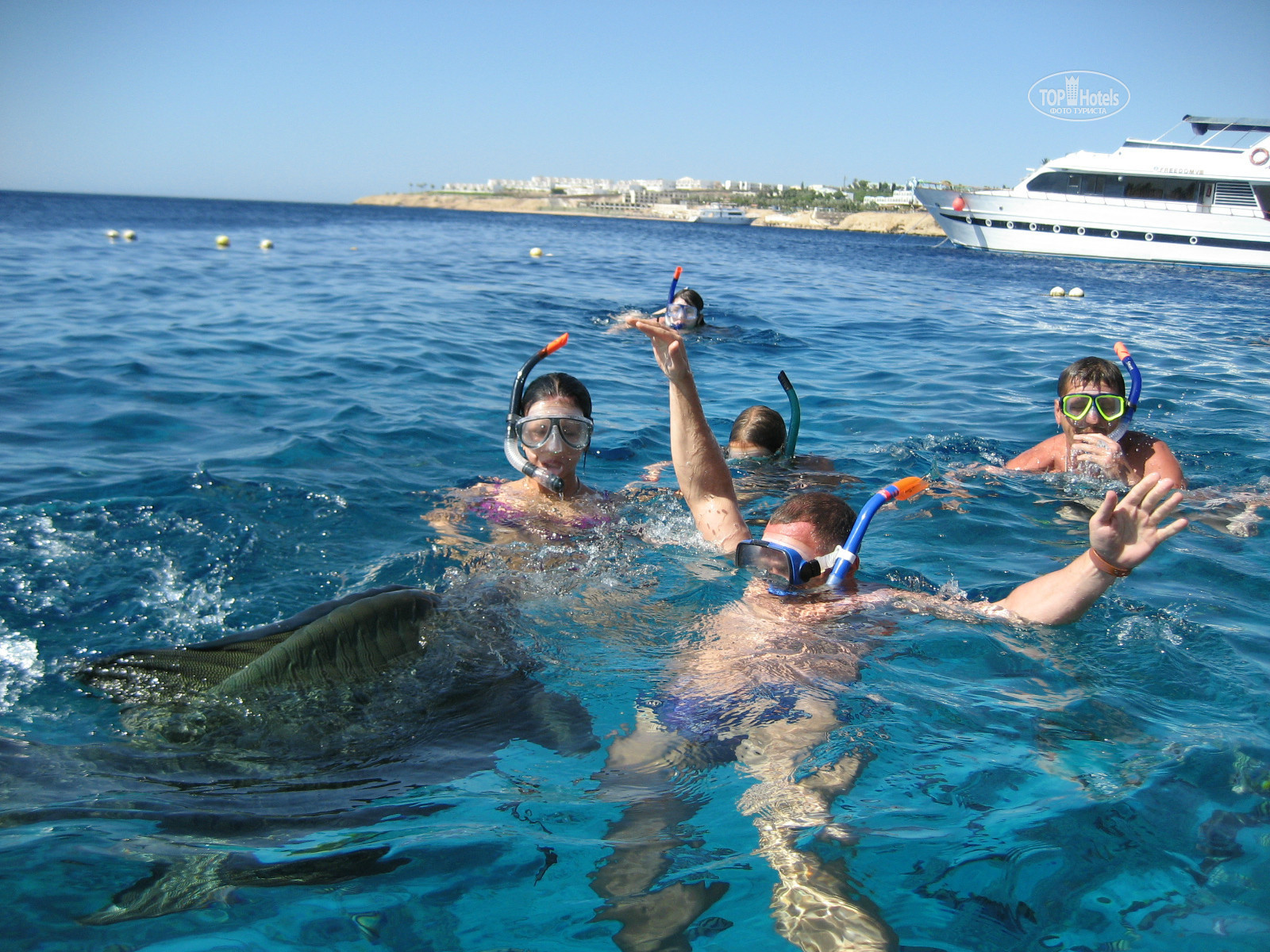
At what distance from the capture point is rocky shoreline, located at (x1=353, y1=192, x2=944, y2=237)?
223 feet

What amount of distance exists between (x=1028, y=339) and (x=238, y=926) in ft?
40.5

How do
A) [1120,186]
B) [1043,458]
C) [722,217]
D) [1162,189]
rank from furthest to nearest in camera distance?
1. [722,217]
2. [1120,186]
3. [1162,189]
4. [1043,458]

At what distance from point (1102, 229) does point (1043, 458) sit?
31025 millimetres

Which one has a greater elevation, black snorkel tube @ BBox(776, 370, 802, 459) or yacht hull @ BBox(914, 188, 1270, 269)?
yacht hull @ BBox(914, 188, 1270, 269)

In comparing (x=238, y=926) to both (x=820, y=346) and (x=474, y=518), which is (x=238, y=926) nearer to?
(x=474, y=518)

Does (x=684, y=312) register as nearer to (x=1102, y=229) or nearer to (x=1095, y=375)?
(x=1095, y=375)

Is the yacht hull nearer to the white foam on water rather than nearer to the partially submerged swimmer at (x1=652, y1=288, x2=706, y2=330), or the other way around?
the partially submerged swimmer at (x1=652, y1=288, x2=706, y2=330)

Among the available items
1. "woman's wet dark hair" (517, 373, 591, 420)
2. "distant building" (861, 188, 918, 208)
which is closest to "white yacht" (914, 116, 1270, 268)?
"woman's wet dark hair" (517, 373, 591, 420)

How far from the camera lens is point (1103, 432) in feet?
16.6

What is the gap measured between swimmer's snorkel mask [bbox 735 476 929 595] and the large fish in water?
0.81 m

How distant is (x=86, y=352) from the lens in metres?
7.62

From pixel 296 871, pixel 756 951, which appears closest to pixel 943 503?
pixel 756 951

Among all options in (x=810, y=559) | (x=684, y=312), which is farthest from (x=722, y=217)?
(x=810, y=559)

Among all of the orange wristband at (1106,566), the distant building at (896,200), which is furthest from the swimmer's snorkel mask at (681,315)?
the distant building at (896,200)
